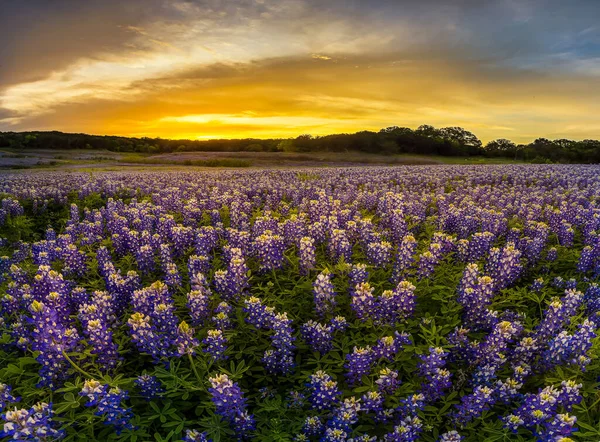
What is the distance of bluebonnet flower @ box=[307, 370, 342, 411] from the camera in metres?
3.29

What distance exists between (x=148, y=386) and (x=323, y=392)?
59.4 inches

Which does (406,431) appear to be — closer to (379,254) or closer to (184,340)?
Result: (184,340)

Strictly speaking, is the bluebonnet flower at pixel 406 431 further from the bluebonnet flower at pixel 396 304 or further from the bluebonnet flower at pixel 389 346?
the bluebonnet flower at pixel 396 304

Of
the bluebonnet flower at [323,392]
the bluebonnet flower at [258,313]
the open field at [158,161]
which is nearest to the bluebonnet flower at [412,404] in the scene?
the bluebonnet flower at [323,392]

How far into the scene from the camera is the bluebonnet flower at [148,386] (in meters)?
3.46

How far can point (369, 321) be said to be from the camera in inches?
160

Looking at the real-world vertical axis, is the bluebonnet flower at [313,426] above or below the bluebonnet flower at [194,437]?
below

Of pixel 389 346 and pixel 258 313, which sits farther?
pixel 258 313

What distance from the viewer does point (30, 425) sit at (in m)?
2.81

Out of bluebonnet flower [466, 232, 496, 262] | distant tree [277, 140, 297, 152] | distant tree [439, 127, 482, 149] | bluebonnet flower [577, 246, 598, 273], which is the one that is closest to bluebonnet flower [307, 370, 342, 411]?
bluebonnet flower [466, 232, 496, 262]

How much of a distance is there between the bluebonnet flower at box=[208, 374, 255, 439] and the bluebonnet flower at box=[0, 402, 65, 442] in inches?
45.9

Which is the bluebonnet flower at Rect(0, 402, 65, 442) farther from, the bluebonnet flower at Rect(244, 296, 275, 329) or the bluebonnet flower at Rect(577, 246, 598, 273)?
the bluebonnet flower at Rect(577, 246, 598, 273)

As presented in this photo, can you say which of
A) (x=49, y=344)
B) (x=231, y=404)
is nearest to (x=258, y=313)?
(x=231, y=404)

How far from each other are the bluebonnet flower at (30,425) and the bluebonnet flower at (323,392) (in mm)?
1932
